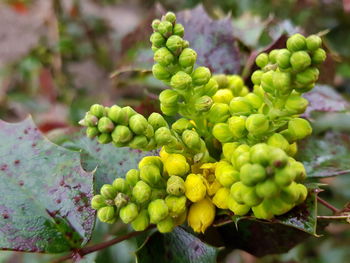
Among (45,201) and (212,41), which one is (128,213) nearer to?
(45,201)

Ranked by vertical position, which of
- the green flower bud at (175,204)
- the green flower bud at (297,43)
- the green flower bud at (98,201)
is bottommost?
the green flower bud at (175,204)

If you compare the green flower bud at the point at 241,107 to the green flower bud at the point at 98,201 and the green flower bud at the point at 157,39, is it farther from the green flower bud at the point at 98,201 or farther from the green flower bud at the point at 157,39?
the green flower bud at the point at 98,201

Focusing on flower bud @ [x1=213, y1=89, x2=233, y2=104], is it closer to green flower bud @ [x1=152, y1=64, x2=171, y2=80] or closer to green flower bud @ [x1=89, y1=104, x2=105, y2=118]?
green flower bud @ [x1=152, y1=64, x2=171, y2=80]

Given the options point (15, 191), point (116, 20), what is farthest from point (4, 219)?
point (116, 20)

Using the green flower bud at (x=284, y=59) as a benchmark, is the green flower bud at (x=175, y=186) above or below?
below

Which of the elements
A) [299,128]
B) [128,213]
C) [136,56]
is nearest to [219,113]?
[299,128]

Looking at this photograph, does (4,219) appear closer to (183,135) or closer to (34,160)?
(34,160)

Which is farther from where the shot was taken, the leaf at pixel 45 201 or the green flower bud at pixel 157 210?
the leaf at pixel 45 201

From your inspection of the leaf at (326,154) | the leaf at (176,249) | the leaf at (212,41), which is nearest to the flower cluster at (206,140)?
the leaf at (176,249)
